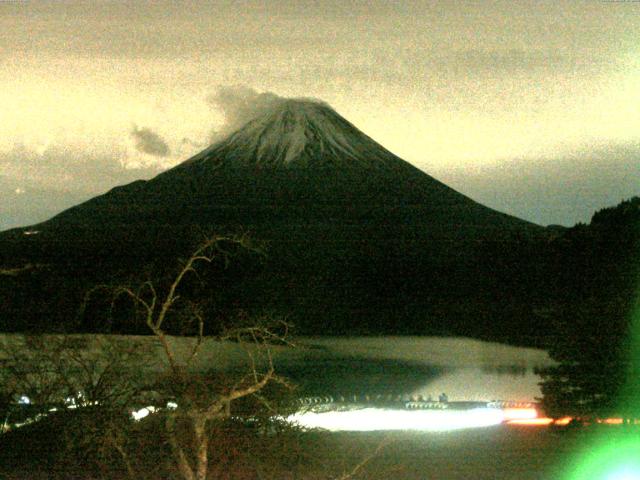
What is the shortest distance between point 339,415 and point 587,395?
126 inches

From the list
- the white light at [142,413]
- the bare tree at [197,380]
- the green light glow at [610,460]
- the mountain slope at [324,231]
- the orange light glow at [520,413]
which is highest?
the mountain slope at [324,231]

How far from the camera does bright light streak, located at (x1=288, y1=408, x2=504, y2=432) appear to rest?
10266 millimetres

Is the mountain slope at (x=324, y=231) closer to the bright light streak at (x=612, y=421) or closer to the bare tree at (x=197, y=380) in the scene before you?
the bare tree at (x=197, y=380)

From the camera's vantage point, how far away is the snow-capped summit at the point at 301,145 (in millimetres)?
40000

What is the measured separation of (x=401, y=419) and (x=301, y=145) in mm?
30683

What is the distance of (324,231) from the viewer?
32.7 metres

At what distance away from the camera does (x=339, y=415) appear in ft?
34.9

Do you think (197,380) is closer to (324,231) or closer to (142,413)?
(142,413)

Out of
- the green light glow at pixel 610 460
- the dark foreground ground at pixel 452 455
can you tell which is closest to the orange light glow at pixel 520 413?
the dark foreground ground at pixel 452 455

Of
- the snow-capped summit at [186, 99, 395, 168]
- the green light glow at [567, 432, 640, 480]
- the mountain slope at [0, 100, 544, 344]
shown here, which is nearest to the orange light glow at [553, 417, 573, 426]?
the green light glow at [567, 432, 640, 480]

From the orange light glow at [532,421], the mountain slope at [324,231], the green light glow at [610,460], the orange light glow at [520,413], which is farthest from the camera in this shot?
the mountain slope at [324,231]

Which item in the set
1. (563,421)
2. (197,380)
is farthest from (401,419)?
(197,380)

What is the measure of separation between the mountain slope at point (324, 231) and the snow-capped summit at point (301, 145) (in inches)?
3.0

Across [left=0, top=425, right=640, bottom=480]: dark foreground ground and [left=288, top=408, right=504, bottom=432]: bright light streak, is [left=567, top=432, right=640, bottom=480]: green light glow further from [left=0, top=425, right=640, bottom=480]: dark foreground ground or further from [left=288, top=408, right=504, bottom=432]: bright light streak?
[left=288, top=408, right=504, bottom=432]: bright light streak
